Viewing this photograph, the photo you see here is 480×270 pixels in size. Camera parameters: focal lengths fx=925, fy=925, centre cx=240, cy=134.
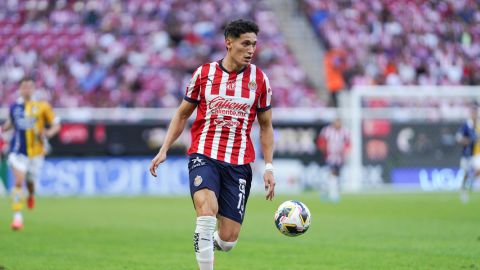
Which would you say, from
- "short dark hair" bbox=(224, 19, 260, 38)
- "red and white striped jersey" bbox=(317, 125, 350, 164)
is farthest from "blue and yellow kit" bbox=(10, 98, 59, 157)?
"red and white striped jersey" bbox=(317, 125, 350, 164)

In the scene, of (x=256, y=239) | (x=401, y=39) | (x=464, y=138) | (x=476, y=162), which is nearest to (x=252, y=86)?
(x=256, y=239)

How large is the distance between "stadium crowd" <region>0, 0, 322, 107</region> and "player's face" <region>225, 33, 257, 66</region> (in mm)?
22688

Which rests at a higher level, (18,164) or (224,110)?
(224,110)

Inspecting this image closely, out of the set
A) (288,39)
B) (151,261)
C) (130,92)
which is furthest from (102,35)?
(151,261)

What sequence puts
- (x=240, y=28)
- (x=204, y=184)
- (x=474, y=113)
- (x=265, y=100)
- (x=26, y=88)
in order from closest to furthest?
(x=204, y=184), (x=240, y=28), (x=265, y=100), (x=26, y=88), (x=474, y=113)

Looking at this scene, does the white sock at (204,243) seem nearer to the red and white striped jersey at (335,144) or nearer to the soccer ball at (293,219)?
the soccer ball at (293,219)

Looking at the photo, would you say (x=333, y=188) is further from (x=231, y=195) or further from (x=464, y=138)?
(x=231, y=195)

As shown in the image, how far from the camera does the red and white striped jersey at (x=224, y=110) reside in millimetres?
8484

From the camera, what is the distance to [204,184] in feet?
26.9

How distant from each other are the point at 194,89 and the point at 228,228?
1328 millimetres

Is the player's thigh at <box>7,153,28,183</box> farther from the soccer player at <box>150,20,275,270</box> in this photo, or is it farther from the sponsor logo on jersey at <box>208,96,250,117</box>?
the sponsor logo on jersey at <box>208,96,250,117</box>

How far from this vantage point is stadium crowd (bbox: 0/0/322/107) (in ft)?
103

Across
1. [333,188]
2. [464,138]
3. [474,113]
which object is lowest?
[333,188]

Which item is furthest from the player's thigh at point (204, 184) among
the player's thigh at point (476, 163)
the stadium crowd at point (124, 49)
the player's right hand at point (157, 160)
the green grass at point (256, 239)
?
the stadium crowd at point (124, 49)
